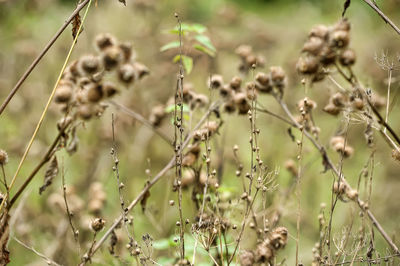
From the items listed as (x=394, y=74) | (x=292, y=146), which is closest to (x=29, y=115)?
(x=292, y=146)

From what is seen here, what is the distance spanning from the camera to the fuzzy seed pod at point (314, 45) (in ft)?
3.79

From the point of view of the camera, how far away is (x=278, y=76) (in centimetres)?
154

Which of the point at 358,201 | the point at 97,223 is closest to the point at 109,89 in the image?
the point at 97,223

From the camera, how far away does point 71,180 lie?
10.5 ft

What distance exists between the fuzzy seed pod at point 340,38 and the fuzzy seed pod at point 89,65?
1.98 ft

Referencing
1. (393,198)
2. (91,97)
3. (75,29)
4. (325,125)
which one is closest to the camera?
(91,97)

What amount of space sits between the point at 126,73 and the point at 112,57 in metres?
0.05

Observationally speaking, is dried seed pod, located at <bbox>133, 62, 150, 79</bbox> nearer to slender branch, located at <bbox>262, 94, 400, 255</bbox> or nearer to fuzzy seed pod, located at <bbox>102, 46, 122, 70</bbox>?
fuzzy seed pod, located at <bbox>102, 46, 122, 70</bbox>

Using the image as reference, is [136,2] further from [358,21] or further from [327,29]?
[358,21]

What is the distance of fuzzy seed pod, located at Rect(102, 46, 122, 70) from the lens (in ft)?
3.61

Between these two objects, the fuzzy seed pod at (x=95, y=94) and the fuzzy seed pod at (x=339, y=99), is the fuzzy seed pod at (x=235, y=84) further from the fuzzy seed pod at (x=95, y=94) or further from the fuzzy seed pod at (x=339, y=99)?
the fuzzy seed pod at (x=95, y=94)

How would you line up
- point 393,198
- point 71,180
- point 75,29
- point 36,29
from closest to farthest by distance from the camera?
point 75,29
point 393,198
point 71,180
point 36,29

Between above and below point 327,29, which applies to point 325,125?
above

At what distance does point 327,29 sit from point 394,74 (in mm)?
2095
